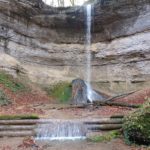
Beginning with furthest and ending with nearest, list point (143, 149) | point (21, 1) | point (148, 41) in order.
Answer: point (21, 1) → point (148, 41) → point (143, 149)

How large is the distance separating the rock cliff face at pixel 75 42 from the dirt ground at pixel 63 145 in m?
12.0

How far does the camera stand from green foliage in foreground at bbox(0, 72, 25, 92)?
2111 cm

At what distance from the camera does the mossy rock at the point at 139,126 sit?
9953mm

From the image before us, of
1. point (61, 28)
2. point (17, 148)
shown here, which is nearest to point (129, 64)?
point (61, 28)

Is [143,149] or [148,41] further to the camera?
[148,41]

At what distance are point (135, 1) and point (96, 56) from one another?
5.49 m

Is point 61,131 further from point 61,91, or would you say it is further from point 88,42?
point 88,42

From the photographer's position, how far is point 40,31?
2606cm

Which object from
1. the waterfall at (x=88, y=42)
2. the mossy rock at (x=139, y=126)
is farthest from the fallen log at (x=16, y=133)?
the waterfall at (x=88, y=42)

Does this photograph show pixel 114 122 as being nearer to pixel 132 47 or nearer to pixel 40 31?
pixel 132 47

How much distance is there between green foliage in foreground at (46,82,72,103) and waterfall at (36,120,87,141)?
10.6 meters

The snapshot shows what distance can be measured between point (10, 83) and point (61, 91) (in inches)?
175

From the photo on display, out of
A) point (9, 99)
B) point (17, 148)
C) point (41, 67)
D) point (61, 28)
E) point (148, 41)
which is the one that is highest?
point (61, 28)

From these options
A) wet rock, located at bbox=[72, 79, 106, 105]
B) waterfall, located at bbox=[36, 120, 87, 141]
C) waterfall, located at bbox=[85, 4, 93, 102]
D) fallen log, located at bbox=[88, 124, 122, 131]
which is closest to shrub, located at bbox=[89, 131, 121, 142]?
fallen log, located at bbox=[88, 124, 122, 131]
